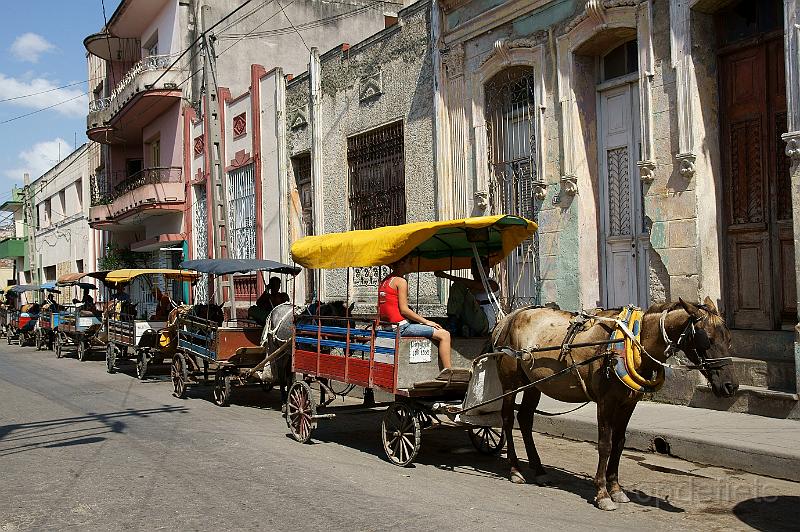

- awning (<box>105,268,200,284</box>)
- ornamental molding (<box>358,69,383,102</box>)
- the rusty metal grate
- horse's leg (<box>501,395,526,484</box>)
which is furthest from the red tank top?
ornamental molding (<box>358,69,383,102</box>)

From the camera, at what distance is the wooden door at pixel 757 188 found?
33.7ft

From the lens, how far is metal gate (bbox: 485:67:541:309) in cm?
1384

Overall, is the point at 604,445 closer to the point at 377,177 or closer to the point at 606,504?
the point at 606,504

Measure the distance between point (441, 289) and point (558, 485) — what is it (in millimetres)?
8475

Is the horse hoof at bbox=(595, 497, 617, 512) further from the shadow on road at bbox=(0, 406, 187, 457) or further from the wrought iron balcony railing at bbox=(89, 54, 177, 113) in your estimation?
the wrought iron balcony railing at bbox=(89, 54, 177, 113)

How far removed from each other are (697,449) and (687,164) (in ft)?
13.2

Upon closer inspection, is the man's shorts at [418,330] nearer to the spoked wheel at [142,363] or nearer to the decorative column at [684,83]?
the decorative column at [684,83]

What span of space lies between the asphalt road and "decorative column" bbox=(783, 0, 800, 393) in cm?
318

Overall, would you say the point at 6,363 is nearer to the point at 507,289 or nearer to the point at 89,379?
the point at 89,379

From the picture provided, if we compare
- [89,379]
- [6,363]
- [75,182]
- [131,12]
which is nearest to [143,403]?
[89,379]

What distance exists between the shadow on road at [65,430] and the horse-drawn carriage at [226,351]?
850 millimetres

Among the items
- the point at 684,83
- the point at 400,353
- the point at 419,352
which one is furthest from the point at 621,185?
the point at 400,353

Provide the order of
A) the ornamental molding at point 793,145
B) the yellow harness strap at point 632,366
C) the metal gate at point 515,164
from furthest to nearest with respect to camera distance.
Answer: the metal gate at point 515,164, the ornamental molding at point 793,145, the yellow harness strap at point 632,366

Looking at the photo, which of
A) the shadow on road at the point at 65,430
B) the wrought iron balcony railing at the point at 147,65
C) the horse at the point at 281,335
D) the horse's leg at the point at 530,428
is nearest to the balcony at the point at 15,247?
the wrought iron balcony railing at the point at 147,65
